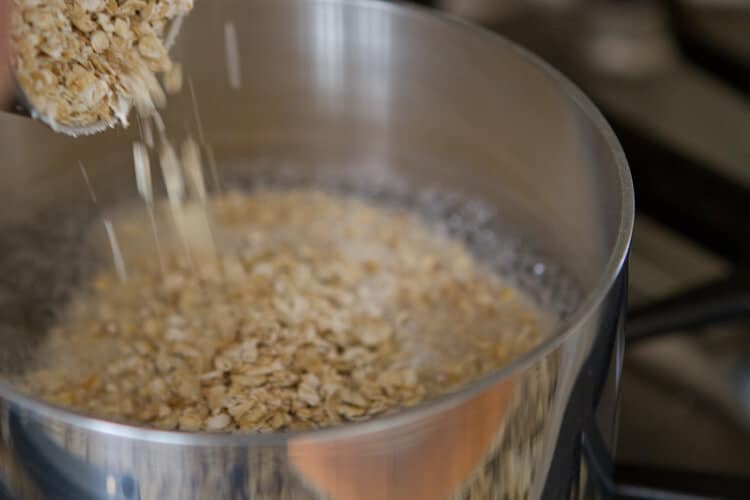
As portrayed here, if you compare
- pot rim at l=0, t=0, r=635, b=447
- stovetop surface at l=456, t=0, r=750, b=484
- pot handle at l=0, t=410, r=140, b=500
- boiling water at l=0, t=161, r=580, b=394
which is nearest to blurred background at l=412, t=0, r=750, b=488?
stovetop surface at l=456, t=0, r=750, b=484

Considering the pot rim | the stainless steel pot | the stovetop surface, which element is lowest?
the stovetop surface

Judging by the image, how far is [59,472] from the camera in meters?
0.37

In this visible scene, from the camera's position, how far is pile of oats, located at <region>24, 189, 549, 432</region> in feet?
1.56

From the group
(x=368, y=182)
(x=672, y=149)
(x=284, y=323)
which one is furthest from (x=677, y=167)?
(x=284, y=323)

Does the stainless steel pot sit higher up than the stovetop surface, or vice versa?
the stainless steel pot

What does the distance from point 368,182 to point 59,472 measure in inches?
16.4

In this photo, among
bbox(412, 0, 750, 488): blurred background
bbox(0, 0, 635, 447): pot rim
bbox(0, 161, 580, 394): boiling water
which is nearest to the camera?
bbox(0, 0, 635, 447): pot rim

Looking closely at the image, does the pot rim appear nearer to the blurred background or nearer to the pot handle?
the pot handle

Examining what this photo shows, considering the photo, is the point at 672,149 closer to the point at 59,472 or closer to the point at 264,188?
the point at 264,188

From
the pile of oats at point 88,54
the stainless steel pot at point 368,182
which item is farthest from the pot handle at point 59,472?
the pile of oats at point 88,54

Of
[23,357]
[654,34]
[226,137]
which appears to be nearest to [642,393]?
[654,34]

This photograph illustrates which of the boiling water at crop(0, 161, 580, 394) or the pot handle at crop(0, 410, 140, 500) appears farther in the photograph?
the boiling water at crop(0, 161, 580, 394)

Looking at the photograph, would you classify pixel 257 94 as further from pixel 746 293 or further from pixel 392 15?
pixel 746 293

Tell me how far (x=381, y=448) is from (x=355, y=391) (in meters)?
0.15
